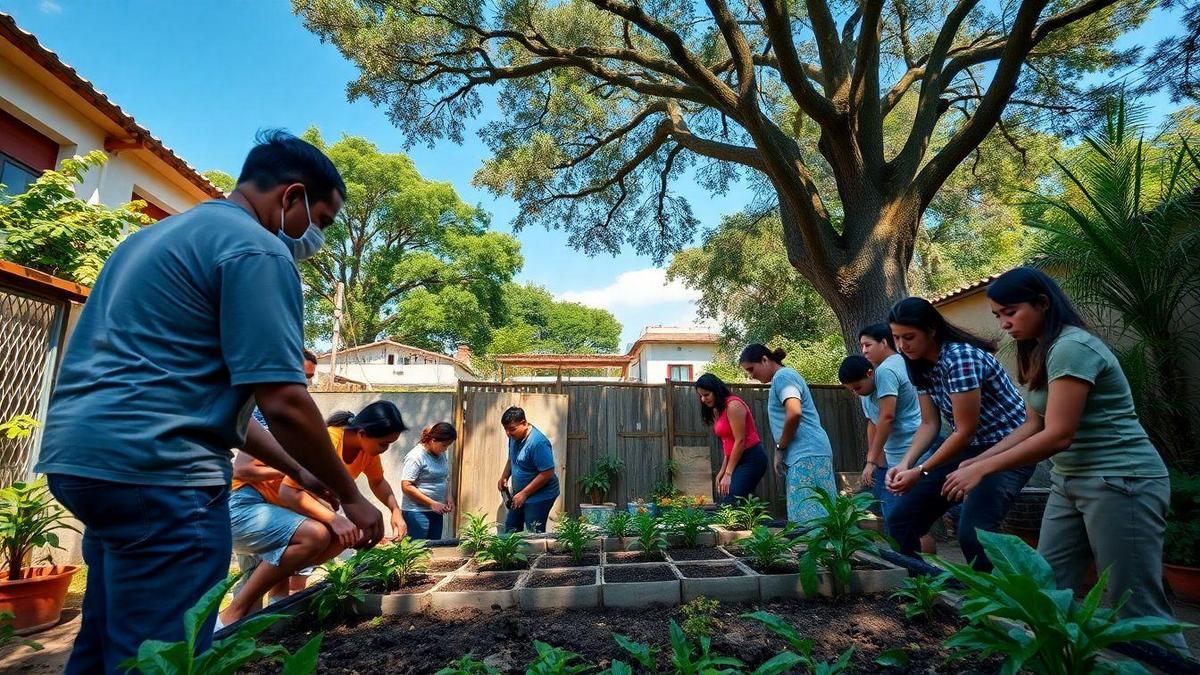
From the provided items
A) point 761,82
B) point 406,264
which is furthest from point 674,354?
point 761,82

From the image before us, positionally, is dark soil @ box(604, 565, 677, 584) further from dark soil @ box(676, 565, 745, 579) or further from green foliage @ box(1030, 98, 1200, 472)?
green foliage @ box(1030, 98, 1200, 472)

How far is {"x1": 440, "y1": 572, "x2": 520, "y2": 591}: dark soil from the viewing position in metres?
2.43

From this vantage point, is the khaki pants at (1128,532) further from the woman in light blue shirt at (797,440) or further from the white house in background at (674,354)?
the white house in background at (674,354)

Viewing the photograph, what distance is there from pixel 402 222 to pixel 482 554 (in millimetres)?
25741

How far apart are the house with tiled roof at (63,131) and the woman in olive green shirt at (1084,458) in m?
8.28

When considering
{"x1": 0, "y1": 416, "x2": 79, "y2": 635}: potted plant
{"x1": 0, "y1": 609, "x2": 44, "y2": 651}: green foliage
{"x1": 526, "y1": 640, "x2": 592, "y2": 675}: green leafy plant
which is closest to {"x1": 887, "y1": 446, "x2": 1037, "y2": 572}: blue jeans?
{"x1": 526, "y1": 640, "x2": 592, "y2": 675}: green leafy plant

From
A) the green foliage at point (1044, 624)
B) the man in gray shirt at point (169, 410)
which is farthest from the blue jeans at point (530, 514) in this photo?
the green foliage at point (1044, 624)

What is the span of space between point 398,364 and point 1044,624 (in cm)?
3102

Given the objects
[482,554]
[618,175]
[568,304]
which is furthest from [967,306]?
[568,304]

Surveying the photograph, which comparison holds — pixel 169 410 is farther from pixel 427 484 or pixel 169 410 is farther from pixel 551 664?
pixel 427 484

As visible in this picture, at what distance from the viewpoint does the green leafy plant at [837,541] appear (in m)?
2.10

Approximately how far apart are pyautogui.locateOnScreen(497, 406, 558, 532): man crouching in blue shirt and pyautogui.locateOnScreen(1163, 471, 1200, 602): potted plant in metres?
4.56

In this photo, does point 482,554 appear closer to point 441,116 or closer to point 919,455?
point 919,455

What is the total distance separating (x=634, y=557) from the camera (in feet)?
9.80
